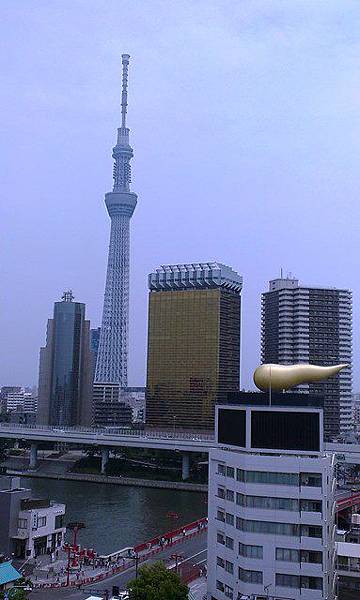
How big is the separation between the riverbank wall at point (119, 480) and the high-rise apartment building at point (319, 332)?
104ft

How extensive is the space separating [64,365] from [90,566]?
75.7m

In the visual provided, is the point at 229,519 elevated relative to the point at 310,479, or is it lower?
lower

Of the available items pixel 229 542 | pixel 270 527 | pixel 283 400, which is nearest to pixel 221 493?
pixel 229 542

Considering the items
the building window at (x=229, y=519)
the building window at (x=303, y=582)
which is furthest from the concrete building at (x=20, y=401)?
the building window at (x=303, y=582)

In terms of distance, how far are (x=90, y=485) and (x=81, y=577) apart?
31592 mm

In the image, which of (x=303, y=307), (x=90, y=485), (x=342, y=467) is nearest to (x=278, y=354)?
(x=303, y=307)

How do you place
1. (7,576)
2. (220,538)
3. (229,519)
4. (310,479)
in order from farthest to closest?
(7,576) < (220,538) < (229,519) < (310,479)

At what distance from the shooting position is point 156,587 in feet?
57.7

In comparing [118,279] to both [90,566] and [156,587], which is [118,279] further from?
[156,587]

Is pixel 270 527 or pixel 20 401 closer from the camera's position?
pixel 270 527

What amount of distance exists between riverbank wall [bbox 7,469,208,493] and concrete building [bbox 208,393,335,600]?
112ft

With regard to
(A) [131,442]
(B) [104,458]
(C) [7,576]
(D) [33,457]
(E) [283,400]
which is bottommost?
(D) [33,457]

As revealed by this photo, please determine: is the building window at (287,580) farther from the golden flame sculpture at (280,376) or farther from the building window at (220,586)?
the golden flame sculpture at (280,376)

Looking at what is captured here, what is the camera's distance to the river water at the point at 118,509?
32812 mm
